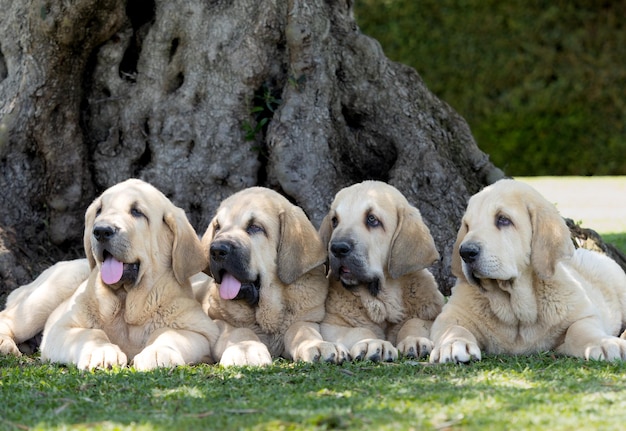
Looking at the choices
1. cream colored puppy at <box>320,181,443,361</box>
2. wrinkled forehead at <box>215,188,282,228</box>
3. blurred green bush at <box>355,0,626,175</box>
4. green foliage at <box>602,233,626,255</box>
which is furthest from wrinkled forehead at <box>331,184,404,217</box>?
blurred green bush at <box>355,0,626,175</box>

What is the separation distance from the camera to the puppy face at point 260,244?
7.10 m

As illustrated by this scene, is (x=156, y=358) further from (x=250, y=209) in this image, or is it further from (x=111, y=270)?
(x=250, y=209)

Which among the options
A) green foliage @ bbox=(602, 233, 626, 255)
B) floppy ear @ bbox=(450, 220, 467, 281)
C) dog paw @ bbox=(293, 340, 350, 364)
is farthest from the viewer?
green foliage @ bbox=(602, 233, 626, 255)

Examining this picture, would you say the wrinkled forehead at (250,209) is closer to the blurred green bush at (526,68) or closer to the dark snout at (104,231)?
the dark snout at (104,231)

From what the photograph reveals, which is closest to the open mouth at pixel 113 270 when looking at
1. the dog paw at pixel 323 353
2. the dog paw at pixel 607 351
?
the dog paw at pixel 323 353

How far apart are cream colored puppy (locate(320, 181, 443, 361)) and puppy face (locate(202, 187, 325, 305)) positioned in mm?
227

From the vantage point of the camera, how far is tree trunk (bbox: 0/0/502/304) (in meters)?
9.23

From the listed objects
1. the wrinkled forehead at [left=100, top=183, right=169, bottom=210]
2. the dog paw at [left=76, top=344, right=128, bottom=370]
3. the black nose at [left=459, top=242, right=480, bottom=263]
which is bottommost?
the dog paw at [left=76, top=344, right=128, bottom=370]

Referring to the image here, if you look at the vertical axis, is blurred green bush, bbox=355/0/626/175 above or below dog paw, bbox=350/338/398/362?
above

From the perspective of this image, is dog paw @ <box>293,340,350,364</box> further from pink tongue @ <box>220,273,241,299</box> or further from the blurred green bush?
the blurred green bush

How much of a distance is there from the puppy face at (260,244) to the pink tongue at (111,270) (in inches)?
24.0

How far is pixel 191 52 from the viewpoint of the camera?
949 cm

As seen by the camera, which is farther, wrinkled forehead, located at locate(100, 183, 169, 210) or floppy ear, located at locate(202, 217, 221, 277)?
floppy ear, located at locate(202, 217, 221, 277)

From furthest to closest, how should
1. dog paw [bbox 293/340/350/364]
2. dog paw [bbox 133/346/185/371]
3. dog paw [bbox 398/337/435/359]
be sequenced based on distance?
dog paw [bbox 398/337/435/359] → dog paw [bbox 293/340/350/364] → dog paw [bbox 133/346/185/371]
